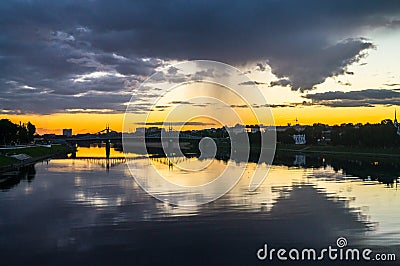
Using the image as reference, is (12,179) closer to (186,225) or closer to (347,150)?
(186,225)

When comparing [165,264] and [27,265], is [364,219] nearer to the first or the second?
[165,264]

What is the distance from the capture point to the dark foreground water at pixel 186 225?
9453 mm

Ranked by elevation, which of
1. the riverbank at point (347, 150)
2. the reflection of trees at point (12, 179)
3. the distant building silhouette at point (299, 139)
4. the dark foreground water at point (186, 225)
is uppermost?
the distant building silhouette at point (299, 139)

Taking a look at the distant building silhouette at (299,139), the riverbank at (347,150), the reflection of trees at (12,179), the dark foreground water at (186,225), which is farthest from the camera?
the distant building silhouette at (299,139)

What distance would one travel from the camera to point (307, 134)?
7600 centimetres

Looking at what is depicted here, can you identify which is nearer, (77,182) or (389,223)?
(389,223)

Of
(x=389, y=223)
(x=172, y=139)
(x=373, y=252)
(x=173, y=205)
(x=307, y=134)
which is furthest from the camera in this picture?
(x=172, y=139)

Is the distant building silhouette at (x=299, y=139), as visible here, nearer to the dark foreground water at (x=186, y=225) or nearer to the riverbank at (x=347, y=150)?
the riverbank at (x=347, y=150)

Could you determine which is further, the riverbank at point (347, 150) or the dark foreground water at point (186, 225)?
the riverbank at point (347, 150)

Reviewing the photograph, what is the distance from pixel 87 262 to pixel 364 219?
27.4 feet

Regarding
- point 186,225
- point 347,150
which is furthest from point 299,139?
point 186,225

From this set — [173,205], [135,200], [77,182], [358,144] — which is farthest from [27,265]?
[358,144]

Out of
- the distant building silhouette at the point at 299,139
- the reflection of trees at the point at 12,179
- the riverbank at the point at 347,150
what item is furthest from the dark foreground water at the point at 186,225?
the distant building silhouette at the point at 299,139

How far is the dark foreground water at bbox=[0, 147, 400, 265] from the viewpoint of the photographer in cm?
945
